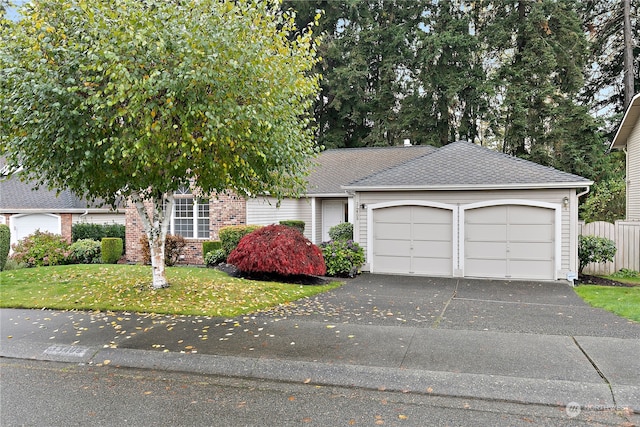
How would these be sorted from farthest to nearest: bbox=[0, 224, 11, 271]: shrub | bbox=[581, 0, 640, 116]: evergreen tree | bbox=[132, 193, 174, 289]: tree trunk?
bbox=[581, 0, 640, 116]: evergreen tree → bbox=[0, 224, 11, 271]: shrub → bbox=[132, 193, 174, 289]: tree trunk

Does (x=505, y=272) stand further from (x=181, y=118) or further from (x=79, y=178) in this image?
(x=79, y=178)

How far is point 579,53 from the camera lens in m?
25.0

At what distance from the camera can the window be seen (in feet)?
54.2

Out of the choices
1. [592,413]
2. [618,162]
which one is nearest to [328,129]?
[618,162]

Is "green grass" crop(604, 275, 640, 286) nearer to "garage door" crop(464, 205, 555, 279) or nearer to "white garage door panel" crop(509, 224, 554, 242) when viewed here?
"garage door" crop(464, 205, 555, 279)

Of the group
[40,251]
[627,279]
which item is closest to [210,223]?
[40,251]

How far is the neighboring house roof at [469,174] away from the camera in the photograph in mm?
12008

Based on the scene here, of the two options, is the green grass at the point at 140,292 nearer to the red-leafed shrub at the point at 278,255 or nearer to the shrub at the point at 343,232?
the red-leafed shrub at the point at 278,255

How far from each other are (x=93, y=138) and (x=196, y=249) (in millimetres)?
9831

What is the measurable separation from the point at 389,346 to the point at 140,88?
481 centimetres

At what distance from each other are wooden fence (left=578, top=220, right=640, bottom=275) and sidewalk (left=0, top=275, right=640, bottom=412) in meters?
6.59

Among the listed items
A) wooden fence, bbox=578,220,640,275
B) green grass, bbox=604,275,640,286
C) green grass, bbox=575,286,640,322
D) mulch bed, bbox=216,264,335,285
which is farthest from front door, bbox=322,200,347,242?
green grass, bbox=575,286,640,322

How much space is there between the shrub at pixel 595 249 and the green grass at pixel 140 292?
7.33m

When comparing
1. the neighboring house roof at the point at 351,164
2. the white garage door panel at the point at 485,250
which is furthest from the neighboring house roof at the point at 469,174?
the neighboring house roof at the point at 351,164
